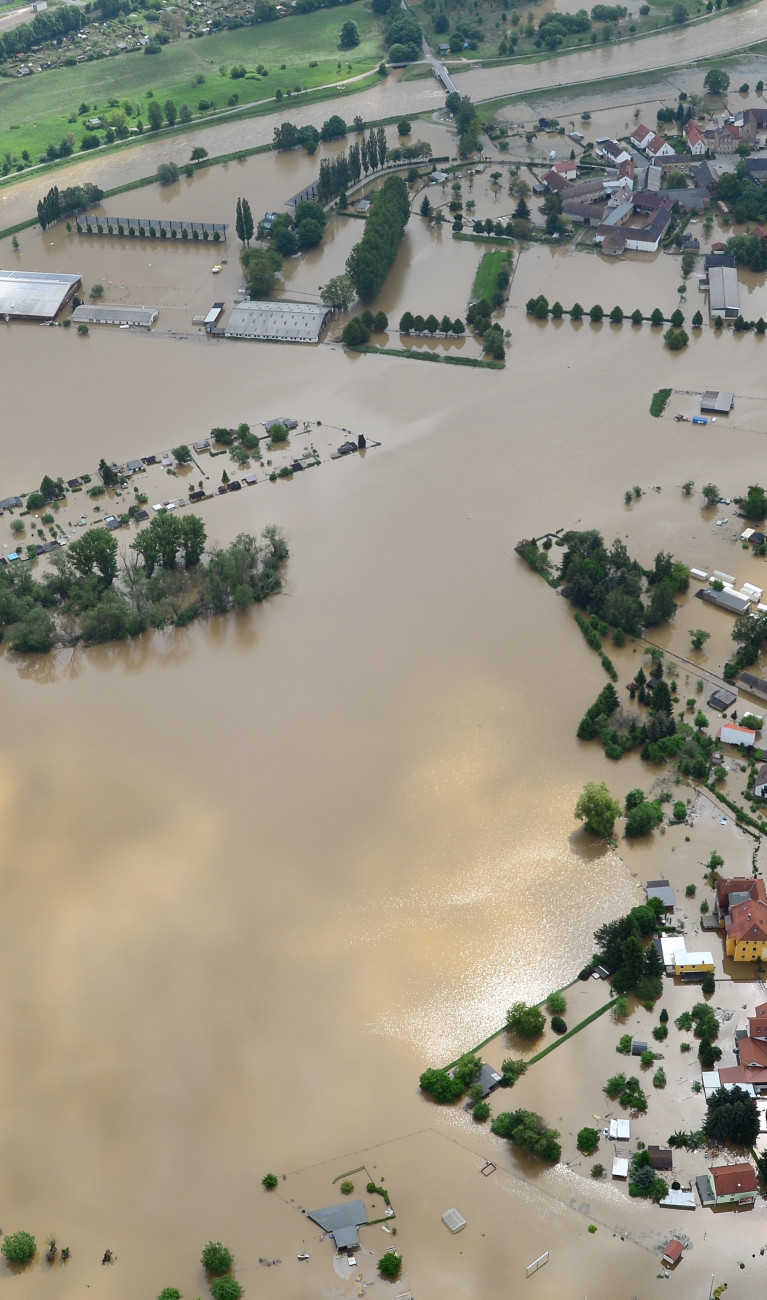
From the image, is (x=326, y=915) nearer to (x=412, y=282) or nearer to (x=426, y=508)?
(x=426, y=508)

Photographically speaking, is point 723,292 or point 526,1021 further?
point 723,292

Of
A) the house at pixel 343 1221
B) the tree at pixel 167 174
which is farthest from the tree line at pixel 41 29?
the house at pixel 343 1221

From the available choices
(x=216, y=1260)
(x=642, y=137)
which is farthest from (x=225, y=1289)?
(x=642, y=137)

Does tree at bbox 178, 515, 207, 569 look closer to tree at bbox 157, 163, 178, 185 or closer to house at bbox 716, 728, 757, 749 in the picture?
house at bbox 716, 728, 757, 749

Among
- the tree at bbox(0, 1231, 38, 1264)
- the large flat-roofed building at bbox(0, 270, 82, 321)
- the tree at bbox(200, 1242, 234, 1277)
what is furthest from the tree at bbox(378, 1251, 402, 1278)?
the large flat-roofed building at bbox(0, 270, 82, 321)

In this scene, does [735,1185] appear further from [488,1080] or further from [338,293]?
[338,293]

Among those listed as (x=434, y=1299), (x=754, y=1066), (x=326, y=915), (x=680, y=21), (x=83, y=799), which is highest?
(x=680, y=21)

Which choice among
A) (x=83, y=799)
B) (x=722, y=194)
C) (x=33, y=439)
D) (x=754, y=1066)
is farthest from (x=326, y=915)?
(x=722, y=194)

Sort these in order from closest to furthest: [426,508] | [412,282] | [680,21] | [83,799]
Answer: [83,799], [426,508], [412,282], [680,21]
